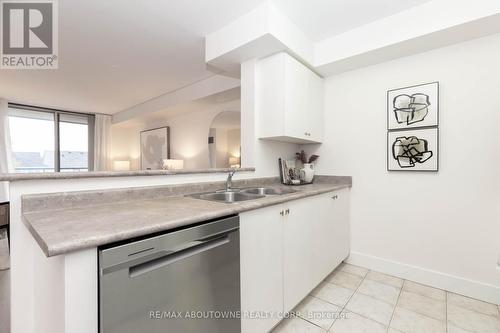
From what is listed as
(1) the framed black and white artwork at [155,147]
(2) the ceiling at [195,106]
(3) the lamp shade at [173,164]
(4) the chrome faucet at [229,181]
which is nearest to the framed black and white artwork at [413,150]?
(4) the chrome faucet at [229,181]

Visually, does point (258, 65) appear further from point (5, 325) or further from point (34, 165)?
point (34, 165)

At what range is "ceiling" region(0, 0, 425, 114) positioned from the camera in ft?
5.78

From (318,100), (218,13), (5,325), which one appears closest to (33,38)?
(218,13)

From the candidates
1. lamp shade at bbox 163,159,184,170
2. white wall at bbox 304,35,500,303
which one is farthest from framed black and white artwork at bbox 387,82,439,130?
lamp shade at bbox 163,159,184,170

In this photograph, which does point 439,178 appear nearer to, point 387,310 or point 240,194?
point 387,310

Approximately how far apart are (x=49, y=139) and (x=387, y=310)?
6362mm

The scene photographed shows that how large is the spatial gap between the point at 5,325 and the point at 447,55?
3701 millimetres

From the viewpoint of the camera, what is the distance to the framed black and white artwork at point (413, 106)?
190cm

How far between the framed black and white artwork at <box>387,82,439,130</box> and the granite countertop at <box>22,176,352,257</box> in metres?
1.29

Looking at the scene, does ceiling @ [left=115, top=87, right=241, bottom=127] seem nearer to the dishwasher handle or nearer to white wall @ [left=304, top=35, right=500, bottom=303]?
white wall @ [left=304, top=35, right=500, bottom=303]

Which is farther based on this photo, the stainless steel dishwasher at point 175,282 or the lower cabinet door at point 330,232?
the lower cabinet door at point 330,232

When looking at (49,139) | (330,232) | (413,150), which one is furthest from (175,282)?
(49,139)

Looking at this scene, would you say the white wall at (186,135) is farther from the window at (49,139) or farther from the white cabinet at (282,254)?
the white cabinet at (282,254)

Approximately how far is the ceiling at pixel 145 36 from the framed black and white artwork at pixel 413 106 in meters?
0.66
